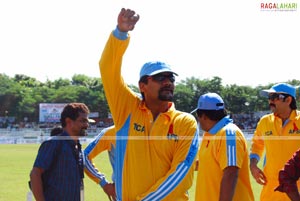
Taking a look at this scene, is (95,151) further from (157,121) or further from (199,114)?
(157,121)

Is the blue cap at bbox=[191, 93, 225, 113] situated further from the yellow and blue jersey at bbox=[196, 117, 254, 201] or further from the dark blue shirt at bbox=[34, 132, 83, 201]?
the dark blue shirt at bbox=[34, 132, 83, 201]

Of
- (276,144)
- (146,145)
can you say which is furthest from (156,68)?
(276,144)

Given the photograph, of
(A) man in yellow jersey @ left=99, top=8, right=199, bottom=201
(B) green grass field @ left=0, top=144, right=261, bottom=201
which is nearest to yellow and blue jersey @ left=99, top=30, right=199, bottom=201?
(A) man in yellow jersey @ left=99, top=8, right=199, bottom=201

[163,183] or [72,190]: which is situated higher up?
[163,183]

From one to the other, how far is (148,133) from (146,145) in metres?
0.08

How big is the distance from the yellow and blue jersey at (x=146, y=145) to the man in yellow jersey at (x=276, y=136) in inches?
87.6

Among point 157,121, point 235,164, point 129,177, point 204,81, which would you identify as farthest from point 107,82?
point 204,81

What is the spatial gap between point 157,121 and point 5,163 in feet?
43.6

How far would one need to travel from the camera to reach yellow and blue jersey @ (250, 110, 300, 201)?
16.1ft

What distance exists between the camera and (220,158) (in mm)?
3717

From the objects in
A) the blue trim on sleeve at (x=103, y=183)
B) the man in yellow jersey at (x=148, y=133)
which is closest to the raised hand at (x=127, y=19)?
the man in yellow jersey at (x=148, y=133)

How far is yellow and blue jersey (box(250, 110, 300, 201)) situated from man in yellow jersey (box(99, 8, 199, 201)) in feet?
7.30

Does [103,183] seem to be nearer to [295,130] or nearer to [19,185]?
[295,130]

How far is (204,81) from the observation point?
53.2 metres
